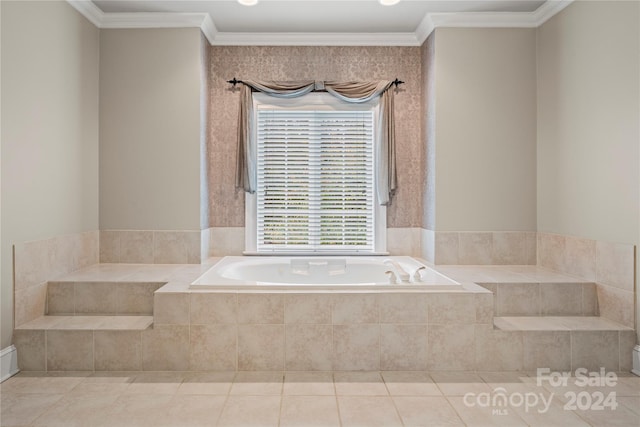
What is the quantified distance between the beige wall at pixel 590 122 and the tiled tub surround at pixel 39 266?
376 centimetres

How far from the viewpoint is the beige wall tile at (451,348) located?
9.01 ft

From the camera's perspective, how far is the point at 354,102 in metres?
4.04

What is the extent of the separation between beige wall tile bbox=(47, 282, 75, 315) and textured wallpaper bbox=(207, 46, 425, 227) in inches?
53.5

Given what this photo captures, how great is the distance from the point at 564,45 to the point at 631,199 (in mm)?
1375

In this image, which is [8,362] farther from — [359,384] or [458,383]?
[458,383]

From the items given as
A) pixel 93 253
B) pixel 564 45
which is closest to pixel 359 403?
pixel 93 253

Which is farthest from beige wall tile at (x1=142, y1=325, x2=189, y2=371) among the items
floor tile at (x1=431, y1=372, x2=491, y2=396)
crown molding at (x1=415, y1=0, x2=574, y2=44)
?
crown molding at (x1=415, y1=0, x2=574, y2=44)

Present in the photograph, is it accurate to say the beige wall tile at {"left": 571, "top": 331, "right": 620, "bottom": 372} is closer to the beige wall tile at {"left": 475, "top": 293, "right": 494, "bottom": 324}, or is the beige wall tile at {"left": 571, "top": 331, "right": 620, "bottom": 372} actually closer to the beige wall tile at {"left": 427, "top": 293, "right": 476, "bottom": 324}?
the beige wall tile at {"left": 475, "top": 293, "right": 494, "bottom": 324}

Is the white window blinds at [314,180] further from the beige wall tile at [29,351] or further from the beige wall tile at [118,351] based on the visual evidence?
the beige wall tile at [29,351]

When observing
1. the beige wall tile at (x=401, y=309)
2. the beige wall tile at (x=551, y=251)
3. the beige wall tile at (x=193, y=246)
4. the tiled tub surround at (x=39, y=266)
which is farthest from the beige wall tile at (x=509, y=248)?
the tiled tub surround at (x=39, y=266)

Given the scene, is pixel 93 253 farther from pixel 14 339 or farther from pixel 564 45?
pixel 564 45

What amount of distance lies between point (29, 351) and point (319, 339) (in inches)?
69.9

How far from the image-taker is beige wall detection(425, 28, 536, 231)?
3736 millimetres

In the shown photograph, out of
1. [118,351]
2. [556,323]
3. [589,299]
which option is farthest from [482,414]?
[118,351]
